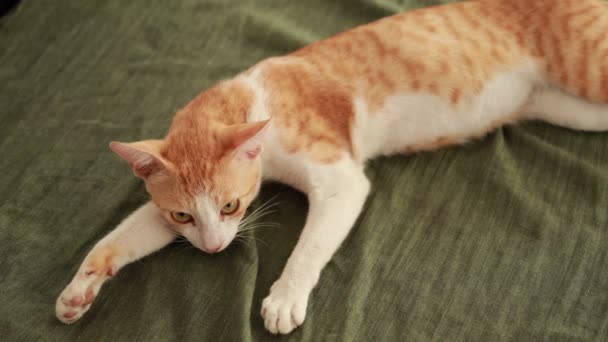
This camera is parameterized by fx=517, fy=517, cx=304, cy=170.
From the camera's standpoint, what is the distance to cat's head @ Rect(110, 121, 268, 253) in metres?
1.30

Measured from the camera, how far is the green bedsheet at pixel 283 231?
130 cm

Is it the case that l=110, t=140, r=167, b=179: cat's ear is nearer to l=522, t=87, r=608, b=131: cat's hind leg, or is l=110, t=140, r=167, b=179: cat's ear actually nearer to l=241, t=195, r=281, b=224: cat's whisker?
l=241, t=195, r=281, b=224: cat's whisker

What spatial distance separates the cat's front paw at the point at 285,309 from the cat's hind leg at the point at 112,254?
1.24 feet

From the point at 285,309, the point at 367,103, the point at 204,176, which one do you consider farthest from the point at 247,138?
the point at 367,103

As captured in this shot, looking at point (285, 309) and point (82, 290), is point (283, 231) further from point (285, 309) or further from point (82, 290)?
point (82, 290)

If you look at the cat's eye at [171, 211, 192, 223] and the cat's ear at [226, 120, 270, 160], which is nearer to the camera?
the cat's ear at [226, 120, 270, 160]

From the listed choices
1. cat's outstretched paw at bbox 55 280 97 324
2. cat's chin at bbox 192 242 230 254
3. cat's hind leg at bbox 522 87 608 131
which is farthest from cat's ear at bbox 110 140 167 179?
cat's hind leg at bbox 522 87 608 131

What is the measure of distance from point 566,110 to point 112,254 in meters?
1.46

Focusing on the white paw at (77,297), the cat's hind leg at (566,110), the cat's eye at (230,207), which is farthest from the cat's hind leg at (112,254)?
the cat's hind leg at (566,110)

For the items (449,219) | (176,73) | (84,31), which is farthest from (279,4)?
(449,219)

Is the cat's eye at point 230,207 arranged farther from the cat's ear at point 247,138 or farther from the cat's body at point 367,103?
the cat's ear at point 247,138

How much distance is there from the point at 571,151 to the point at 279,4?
129 centimetres

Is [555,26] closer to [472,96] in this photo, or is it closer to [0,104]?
[472,96]

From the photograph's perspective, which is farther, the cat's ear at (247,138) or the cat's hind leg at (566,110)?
the cat's hind leg at (566,110)
